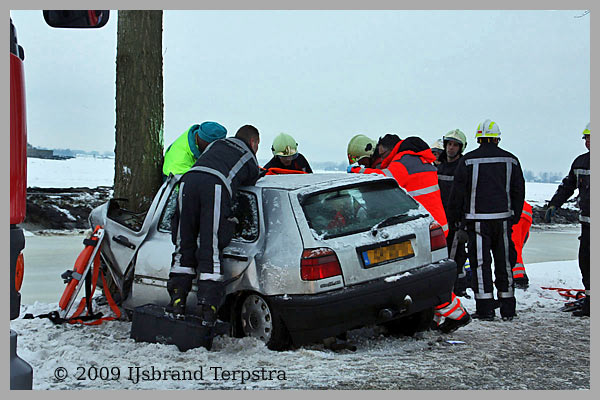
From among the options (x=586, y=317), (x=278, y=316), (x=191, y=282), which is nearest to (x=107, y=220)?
(x=191, y=282)

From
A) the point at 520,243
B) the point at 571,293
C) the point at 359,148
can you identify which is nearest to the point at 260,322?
the point at 359,148

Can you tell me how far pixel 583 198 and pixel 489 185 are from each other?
1196 mm

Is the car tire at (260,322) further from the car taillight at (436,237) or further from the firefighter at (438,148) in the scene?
the firefighter at (438,148)

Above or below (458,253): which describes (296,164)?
above

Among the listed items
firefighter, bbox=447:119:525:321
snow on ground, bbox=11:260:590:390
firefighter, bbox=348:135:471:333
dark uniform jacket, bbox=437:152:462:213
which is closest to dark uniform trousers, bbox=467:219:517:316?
firefighter, bbox=447:119:525:321

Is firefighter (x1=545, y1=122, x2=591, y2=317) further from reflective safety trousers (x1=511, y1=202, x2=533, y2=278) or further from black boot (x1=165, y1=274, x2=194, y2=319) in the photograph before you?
black boot (x1=165, y1=274, x2=194, y2=319)

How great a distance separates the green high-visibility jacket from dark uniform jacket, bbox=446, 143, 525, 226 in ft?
9.26

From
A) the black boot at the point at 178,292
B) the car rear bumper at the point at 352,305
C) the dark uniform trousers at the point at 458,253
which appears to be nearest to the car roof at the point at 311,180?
the car rear bumper at the point at 352,305

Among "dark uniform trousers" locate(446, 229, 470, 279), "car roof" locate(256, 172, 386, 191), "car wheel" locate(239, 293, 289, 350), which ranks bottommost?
"car wheel" locate(239, 293, 289, 350)

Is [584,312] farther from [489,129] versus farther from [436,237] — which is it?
[436,237]

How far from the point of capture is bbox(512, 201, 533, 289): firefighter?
30.0 ft

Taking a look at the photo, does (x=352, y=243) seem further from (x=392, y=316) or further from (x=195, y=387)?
(x=195, y=387)

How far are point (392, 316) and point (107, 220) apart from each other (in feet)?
9.97

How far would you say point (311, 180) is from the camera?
5941 mm
